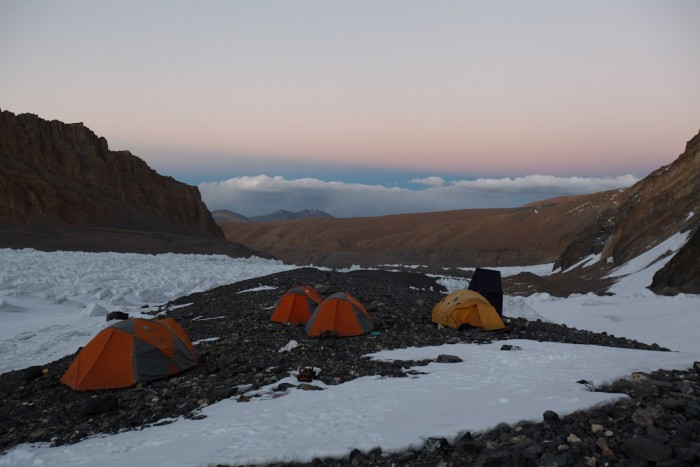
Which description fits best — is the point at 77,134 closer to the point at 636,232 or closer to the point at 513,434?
the point at 636,232

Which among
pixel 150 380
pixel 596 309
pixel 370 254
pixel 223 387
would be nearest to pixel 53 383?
pixel 150 380

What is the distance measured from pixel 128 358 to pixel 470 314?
960cm

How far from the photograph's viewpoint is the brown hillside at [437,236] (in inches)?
4035

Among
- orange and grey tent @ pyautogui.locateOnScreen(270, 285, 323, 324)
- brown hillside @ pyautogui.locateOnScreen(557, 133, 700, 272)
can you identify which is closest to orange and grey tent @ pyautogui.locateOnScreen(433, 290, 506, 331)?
orange and grey tent @ pyautogui.locateOnScreen(270, 285, 323, 324)

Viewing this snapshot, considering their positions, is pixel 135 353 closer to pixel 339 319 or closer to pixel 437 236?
pixel 339 319

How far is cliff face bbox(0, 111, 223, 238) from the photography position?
73062 millimetres

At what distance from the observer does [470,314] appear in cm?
1492

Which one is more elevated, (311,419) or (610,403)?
(610,403)

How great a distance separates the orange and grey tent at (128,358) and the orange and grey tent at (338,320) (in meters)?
4.12

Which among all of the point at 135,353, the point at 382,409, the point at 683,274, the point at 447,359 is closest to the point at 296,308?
the point at 135,353

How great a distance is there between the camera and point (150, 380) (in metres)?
10.4

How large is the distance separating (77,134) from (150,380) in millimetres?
98659

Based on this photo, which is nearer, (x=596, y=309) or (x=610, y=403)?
(x=610, y=403)

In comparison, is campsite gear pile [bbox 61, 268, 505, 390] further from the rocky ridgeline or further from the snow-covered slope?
the snow-covered slope
